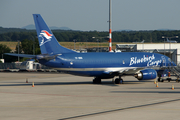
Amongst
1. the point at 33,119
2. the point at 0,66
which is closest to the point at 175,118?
the point at 33,119

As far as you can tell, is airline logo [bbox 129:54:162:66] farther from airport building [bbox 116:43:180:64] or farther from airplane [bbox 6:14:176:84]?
airport building [bbox 116:43:180:64]

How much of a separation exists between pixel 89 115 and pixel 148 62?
27633 millimetres

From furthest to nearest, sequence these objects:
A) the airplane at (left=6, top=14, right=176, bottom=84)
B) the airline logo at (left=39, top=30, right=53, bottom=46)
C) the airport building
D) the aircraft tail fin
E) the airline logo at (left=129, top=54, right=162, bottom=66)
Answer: the airport building
the airline logo at (left=129, top=54, right=162, bottom=66)
the airline logo at (left=39, top=30, right=53, bottom=46)
the aircraft tail fin
the airplane at (left=6, top=14, right=176, bottom=84)

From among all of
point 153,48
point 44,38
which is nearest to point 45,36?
point 44,38

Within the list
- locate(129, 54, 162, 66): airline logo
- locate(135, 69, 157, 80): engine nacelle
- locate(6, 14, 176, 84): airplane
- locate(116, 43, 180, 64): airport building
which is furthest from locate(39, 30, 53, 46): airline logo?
locate(116, 43, 180, 64): airport building

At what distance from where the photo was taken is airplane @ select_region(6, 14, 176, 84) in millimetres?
37469

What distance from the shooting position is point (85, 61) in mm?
38906

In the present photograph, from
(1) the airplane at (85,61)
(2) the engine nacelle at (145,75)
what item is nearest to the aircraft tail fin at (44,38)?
(1) the airplane at (85,61)

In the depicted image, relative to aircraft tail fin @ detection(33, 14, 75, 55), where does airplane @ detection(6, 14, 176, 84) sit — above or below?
below

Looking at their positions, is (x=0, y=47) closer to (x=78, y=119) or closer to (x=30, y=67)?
(x=30, y=67)

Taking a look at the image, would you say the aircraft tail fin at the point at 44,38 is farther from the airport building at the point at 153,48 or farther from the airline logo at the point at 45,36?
the airport building at the point at 153,48

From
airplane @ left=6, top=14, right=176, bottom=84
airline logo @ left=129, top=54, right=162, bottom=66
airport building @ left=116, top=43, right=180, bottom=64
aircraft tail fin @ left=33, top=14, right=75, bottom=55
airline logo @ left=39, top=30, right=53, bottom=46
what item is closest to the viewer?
airplane @ left=6, top=14, right=176, bottom=84

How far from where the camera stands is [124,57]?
41812 millimetres

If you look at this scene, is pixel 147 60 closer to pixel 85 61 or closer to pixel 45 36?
pixel 85 61
